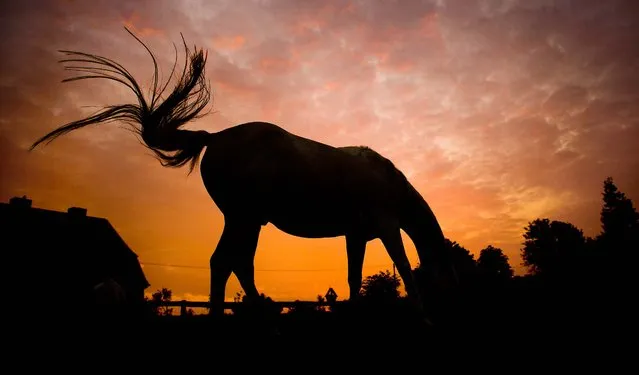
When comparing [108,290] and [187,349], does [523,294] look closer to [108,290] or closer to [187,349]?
[187,349]

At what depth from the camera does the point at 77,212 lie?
2723 centimetres

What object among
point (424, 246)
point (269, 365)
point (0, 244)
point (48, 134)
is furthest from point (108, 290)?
point (0, 244)

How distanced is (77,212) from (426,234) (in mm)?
28180

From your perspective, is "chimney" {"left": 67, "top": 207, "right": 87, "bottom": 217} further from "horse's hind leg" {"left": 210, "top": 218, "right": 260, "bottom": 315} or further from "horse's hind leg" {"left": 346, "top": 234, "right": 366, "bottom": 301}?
"horse's hind leg" {"left": 210, "top": 218, "right": 260, "bottom": 315}

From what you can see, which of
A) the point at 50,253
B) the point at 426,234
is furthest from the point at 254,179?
the point at 50,253

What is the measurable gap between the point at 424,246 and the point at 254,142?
4095 mm

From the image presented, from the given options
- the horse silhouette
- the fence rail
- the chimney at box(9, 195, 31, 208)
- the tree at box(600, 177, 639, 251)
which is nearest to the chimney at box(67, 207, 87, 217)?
the chimney at box(9, 195, 31, 208)

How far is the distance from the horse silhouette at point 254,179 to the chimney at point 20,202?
26627 mm

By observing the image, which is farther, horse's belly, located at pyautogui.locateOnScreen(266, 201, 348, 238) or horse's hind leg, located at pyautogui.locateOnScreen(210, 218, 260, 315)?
horse's belly, located at pyautogui.locateOnScreen(266, 201, 348, 238)

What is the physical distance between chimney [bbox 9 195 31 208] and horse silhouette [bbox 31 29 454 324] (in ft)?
87.4

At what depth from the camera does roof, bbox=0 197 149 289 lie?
2100 centimetres

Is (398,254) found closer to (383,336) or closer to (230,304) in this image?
(383,336)

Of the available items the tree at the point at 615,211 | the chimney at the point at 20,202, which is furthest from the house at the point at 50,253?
the tree at the point at 615,211

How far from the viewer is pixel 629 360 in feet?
7.87
